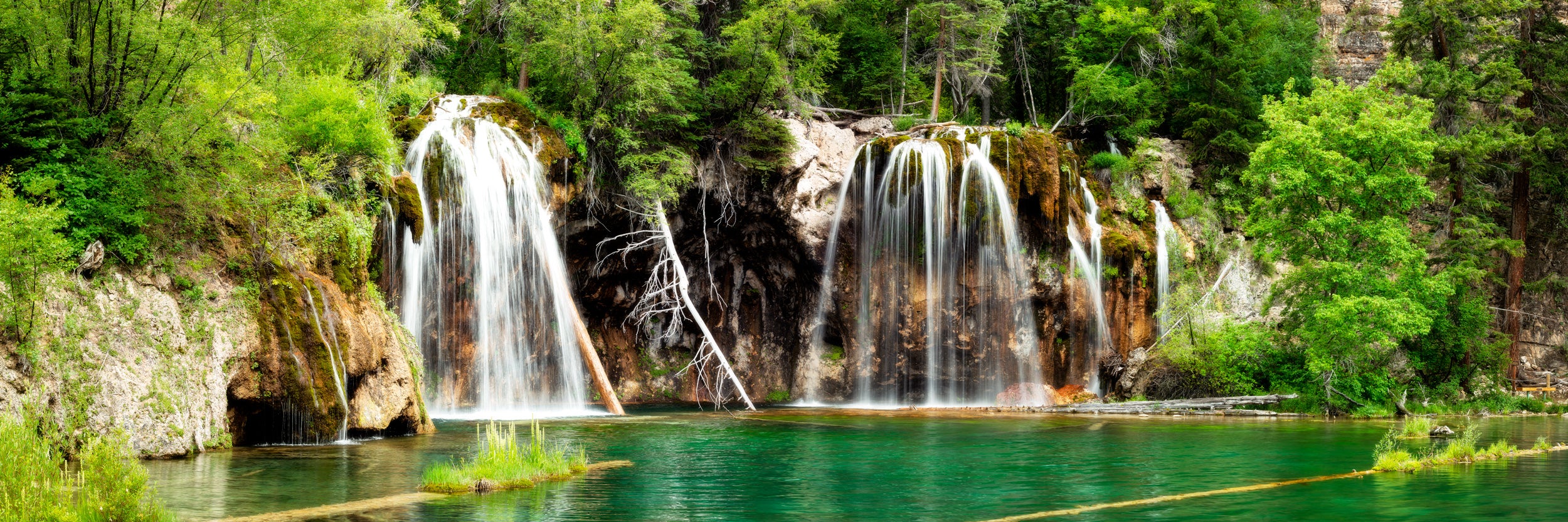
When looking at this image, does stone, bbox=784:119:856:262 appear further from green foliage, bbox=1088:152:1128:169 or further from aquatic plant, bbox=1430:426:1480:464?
aquatic plant, bbox=1430:426:1480:464

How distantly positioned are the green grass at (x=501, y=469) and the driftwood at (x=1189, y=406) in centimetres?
1750

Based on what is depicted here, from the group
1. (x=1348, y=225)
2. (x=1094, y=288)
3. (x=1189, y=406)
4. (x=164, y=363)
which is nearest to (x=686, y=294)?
(x=1094, y=288)

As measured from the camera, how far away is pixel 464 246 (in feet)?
85.1

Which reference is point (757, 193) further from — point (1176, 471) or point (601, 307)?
point (1176, 471)

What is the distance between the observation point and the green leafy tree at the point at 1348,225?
25688 millimetres

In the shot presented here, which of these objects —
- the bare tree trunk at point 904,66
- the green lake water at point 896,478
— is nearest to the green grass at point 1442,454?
the green lake water at point 896,478

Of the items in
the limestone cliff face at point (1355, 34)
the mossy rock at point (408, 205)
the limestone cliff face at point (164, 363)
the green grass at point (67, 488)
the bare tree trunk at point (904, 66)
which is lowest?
the green grass at point (67, 488)

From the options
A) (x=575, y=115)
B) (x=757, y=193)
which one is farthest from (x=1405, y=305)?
(x=575, y=115)

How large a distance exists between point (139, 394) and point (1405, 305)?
83.7 ft

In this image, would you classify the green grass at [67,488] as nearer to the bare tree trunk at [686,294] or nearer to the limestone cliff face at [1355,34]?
the bare tree trunk at [686,294]

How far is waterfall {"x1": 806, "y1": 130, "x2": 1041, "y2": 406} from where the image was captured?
31.7m

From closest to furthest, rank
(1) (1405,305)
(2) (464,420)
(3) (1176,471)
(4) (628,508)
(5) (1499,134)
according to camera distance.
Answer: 1. (4) (628,508)
2. (3) (1176,471)
3. (2) (464,420)
4. (1) (1405,305)
5. (5) (1499,134)

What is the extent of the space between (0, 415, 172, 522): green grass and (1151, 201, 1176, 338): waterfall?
2763 cm

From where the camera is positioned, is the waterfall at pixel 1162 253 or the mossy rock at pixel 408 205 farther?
the waterfall at pixel 1162 253
